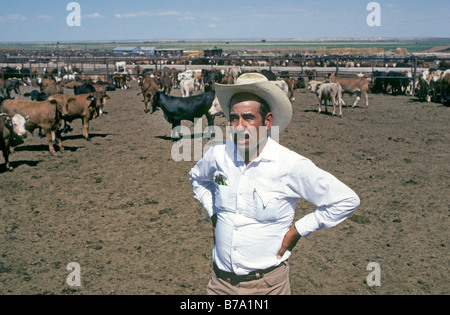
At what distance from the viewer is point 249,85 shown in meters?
2.35

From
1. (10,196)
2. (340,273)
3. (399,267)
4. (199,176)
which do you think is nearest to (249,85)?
(199,176)

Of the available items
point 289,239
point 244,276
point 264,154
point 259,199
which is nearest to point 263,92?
point 264,154

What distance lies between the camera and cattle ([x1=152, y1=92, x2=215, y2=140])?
12295 millimetres

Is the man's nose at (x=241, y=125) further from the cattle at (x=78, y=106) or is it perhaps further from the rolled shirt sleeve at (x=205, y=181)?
the cattle at (x=78, y=106)

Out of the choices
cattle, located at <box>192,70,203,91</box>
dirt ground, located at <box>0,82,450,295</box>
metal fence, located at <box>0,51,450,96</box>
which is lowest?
dirt ground, located at <box>0,82,450,295</box>

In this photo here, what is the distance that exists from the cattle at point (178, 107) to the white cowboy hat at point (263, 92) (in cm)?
978

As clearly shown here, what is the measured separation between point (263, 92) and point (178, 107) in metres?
10.1

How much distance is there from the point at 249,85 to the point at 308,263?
3.24 metres

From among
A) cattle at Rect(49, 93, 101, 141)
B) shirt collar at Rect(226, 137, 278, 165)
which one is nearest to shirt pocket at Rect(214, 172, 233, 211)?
Result: shirt collar at Rect(226, 137, 278, 165)

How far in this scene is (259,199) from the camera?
7.51ft

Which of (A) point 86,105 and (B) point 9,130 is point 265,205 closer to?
(B) point 9,130

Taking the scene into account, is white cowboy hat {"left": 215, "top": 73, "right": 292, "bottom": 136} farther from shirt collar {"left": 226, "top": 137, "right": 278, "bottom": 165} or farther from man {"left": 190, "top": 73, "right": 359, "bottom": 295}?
shirt collar {"left": 226, "top": 137, "right": 278, "bottom": 165}

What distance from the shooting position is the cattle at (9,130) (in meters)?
8.53
